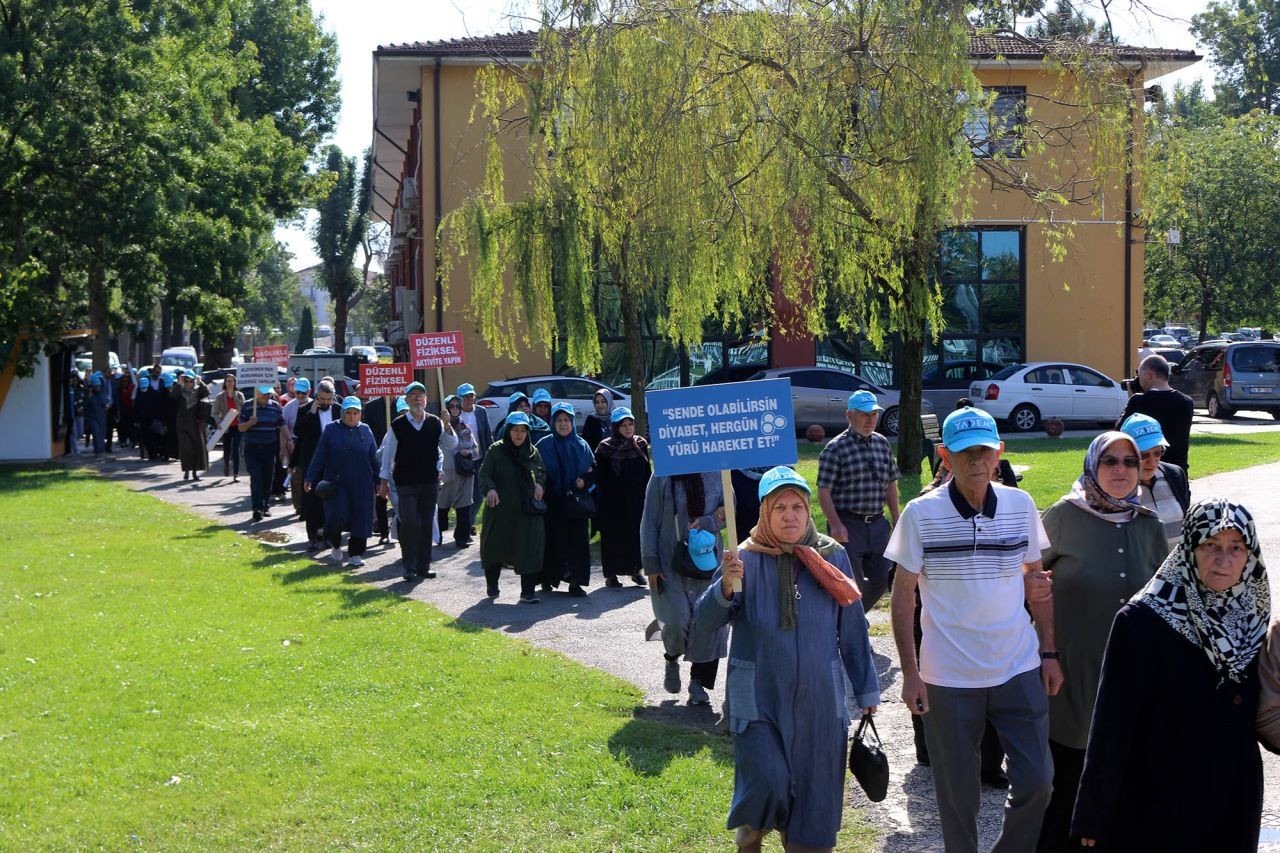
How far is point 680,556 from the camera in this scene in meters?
8.59

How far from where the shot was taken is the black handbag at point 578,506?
12.9 meters

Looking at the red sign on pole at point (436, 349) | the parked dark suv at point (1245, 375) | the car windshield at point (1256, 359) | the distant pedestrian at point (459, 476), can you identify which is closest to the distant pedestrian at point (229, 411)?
→ the red sign on pole at point (436, 349)

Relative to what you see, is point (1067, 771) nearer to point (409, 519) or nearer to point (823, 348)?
point (409, 519)

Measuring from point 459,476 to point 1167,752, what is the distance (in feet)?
42.8

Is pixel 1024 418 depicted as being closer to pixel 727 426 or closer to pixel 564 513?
pixel 564 513

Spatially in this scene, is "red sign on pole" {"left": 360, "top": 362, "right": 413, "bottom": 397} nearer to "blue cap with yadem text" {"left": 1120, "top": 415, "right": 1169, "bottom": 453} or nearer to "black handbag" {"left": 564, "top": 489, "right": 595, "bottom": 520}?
"black handbag" {"left": 564, "top": 489, "right": 595, "bottom": 520}

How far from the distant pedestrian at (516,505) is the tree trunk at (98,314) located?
74.4ft

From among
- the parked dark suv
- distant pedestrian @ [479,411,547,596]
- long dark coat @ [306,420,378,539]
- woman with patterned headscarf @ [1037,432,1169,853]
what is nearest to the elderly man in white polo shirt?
woman with patterned headscarf @ [1037,432,1169,853]

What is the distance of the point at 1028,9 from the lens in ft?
58.0

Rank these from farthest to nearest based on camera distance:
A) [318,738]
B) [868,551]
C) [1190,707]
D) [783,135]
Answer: [783,135], [868,551], [318,738], [1190,707]

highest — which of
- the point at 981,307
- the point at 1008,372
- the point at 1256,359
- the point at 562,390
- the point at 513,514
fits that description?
the point at 981,307

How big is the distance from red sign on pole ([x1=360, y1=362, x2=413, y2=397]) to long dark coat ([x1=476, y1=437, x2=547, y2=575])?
4.94 metres

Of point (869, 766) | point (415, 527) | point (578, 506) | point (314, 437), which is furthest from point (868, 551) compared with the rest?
Answer: point (314, 437)

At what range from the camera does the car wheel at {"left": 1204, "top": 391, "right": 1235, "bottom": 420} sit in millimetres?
33375
